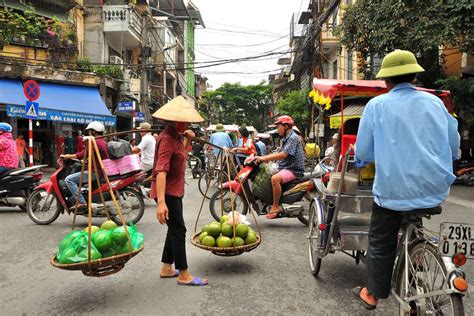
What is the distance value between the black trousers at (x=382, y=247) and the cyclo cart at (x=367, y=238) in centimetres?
6

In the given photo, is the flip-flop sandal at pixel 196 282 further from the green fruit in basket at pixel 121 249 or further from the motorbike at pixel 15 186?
the motorbike at pixel 15 186

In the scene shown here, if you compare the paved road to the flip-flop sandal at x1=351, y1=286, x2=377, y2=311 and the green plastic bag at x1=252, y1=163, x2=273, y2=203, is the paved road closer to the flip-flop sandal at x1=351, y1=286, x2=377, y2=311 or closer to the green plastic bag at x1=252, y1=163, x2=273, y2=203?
the flip-flop sandal at x1=351, y1=286, x2=377, y2=311

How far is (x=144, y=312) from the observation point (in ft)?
10.8

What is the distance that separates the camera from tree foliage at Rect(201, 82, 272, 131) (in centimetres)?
5181

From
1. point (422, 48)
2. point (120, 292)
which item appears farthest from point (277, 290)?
point (422, 48)

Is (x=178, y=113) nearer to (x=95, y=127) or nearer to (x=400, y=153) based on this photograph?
(x=400, y=153)

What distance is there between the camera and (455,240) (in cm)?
237

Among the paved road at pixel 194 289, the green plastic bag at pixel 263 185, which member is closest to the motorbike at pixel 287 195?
the green plastic bag at pixel 263 185

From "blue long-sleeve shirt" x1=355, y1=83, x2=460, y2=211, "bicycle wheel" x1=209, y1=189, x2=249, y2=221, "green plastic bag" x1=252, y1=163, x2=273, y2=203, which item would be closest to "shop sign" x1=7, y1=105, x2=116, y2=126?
"bicycle wheel" x1=209, y1=189, x2=249, y2=221

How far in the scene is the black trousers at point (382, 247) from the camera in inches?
105

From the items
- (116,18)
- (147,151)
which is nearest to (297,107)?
(116,18)

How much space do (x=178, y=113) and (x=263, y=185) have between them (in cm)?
280

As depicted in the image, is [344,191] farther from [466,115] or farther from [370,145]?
[466,115]

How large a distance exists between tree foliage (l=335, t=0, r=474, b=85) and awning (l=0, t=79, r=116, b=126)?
987 cm
